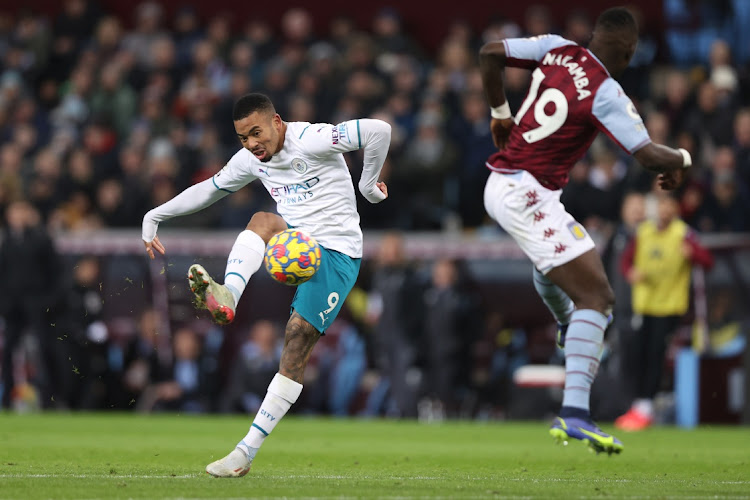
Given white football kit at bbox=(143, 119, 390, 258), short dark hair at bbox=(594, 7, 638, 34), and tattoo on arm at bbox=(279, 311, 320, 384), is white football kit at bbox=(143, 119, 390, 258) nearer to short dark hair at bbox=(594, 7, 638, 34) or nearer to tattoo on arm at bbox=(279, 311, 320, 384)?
tattoo on arm at bbox=(279, 311, 320, 384)

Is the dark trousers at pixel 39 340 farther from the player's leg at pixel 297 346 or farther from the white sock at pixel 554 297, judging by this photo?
the player's leg at pixel 297 346

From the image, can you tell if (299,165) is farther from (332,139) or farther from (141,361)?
(141,361)

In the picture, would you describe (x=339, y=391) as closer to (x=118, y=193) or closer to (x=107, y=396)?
(x=107, y=396)

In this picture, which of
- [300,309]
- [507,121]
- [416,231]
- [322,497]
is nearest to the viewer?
[322,497]

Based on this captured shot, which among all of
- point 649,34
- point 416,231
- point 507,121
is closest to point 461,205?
point 416,231

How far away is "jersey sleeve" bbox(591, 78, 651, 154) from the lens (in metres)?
7.87

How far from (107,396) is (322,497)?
1116 centimetres

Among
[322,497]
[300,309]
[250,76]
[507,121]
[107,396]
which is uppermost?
[250,76]

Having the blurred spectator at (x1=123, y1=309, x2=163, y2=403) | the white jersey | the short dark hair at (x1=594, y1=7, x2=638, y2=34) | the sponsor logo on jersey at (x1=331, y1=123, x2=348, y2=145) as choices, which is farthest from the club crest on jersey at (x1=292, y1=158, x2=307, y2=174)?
the blurred spectator at (x1=123, y1=309, x2=163, y2=403)

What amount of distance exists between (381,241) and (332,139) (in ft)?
28.9

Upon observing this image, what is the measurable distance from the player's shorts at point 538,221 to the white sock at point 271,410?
1787 mm

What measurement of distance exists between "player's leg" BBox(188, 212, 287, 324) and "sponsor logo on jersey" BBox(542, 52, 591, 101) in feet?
6.70

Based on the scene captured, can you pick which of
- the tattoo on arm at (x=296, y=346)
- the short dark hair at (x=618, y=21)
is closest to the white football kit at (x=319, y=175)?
the tattoo on arm at (x=296, y=346)

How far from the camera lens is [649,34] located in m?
19.9
